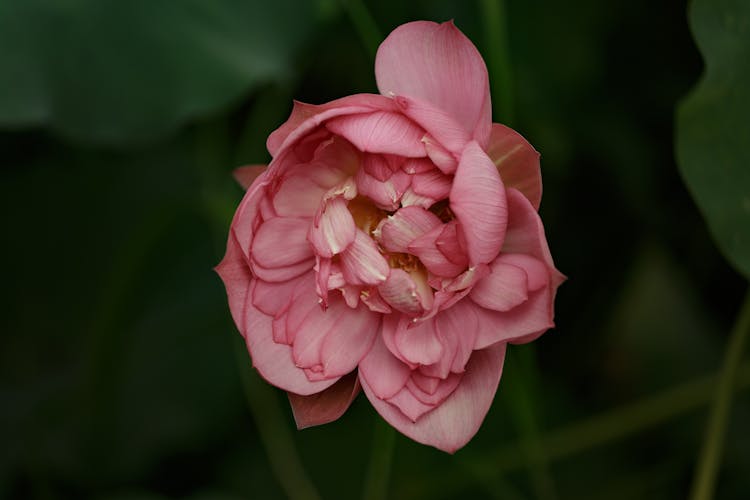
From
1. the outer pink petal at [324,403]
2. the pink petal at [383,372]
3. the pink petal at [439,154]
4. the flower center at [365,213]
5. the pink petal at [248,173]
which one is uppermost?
the pink petal at [439,154]

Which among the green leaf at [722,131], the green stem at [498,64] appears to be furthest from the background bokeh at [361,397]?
the green leaf at [722,131]

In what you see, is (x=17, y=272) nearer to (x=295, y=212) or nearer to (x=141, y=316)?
(x=141, y=316)

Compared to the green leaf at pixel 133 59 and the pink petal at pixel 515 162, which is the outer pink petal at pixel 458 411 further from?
the green leaf at pixel 133 59

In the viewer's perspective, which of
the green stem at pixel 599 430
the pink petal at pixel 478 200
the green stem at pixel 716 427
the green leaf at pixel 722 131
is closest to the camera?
the pink petal at pixel 478 200

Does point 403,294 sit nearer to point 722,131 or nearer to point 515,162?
point 515,162

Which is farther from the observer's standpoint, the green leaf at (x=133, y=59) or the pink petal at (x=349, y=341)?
the green leaf at (x=133, y=59)

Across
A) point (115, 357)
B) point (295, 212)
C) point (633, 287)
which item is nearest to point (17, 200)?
point (115, 357)

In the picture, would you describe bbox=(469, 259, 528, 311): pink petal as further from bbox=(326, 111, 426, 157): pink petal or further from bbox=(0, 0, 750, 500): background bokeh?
bbox=(0, 0, 750, 500): background bokeh
